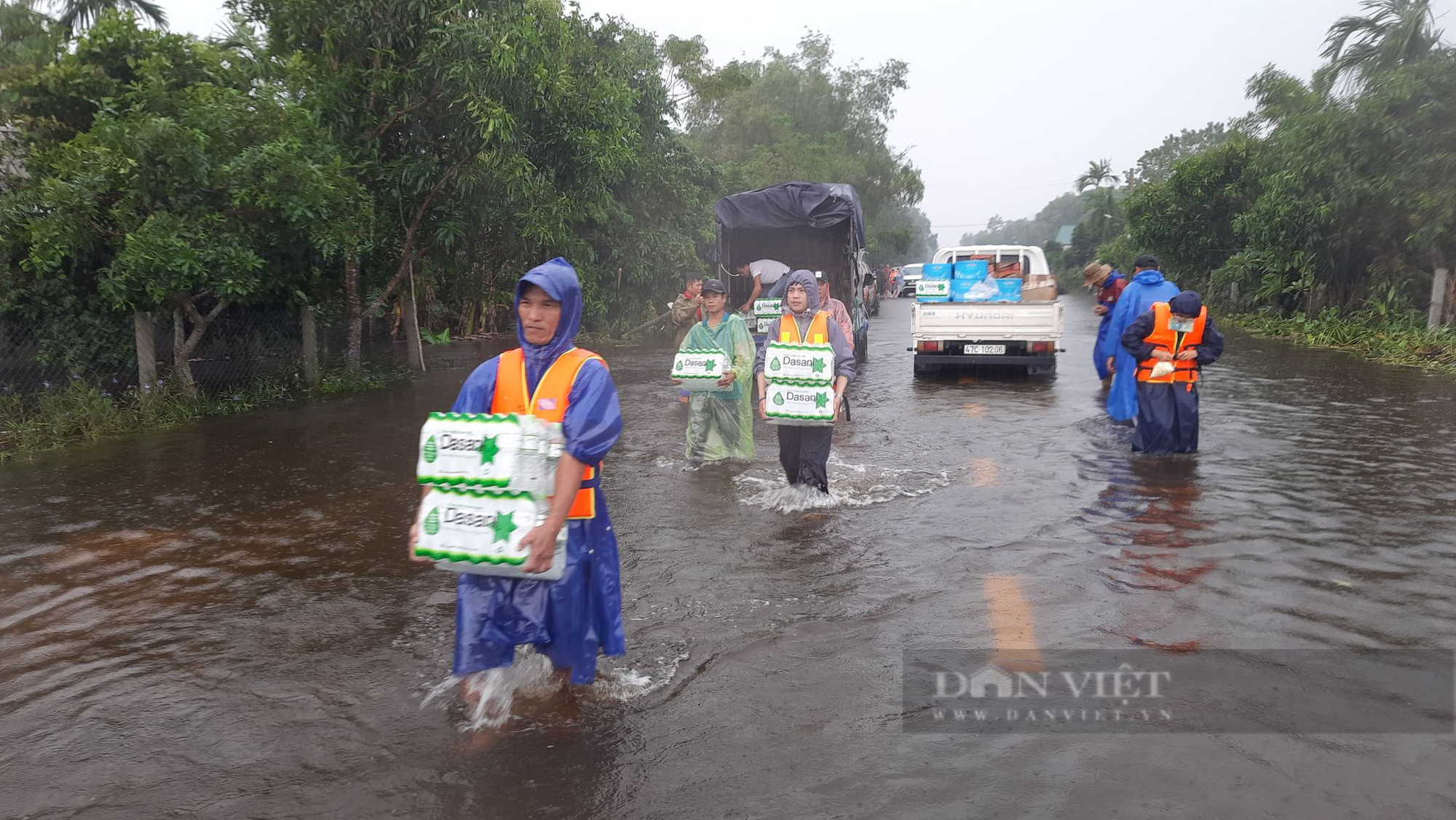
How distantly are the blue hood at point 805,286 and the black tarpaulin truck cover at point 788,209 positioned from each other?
9180 millimetres

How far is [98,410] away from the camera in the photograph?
1077cm

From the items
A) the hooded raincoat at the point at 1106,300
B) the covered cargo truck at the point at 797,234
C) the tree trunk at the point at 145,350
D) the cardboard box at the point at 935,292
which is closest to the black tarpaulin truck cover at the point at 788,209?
the covered cargo truck at the point at 797,234

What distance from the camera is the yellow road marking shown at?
14.5 feet

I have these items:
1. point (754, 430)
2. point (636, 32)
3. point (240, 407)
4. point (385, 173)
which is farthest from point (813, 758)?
point (636, 32)

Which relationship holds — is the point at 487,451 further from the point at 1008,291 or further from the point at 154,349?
the point at 1008,291

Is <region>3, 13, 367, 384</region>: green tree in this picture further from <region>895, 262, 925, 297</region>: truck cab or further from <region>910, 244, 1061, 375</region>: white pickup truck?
<region>895, 262, 925, 297</region>: truck cab

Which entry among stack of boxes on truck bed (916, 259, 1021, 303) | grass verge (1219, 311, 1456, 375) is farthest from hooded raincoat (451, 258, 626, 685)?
grass verge (1219, 311, 1456, 375)

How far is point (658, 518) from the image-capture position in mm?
7066

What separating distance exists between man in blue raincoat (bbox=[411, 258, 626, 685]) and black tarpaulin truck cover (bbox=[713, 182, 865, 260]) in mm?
12795

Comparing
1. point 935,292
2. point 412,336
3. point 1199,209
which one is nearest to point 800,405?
point 935,292

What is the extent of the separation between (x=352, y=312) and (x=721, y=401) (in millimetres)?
7757

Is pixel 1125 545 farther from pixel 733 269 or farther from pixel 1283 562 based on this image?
pixel 733 269

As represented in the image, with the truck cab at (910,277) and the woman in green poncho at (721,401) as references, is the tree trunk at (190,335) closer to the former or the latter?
the woman in green poncho at (721,401)

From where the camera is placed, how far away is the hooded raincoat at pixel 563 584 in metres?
3.68
